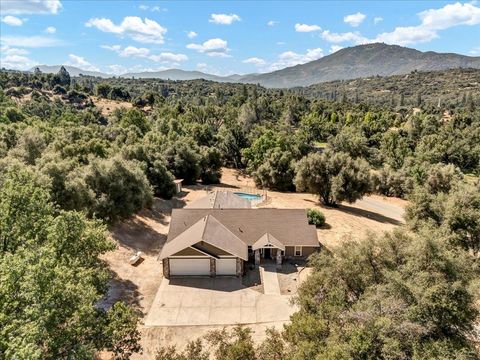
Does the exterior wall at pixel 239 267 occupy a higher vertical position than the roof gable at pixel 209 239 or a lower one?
lower

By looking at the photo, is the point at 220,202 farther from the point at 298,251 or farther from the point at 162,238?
the point at 298,251

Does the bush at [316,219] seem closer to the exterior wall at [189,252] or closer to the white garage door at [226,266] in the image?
the white garage door at [226,266]

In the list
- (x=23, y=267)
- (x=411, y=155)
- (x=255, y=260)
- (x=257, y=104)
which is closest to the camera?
(x=23, y=267)

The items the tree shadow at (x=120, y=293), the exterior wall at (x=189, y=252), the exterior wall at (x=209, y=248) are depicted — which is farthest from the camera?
the exterior wall at (x=209, y=248)

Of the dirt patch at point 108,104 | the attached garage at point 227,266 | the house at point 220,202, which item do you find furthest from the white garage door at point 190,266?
the dirt patch at point 108,104

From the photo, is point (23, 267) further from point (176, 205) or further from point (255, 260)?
point (176, 205)

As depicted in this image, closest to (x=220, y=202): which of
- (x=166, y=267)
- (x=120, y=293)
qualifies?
(x=166, y=267)

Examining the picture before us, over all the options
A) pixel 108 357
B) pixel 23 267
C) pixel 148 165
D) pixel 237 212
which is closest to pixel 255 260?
pixel 237 212

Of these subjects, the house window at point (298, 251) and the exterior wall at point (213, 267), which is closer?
the exterior wall at point (213, 267)
